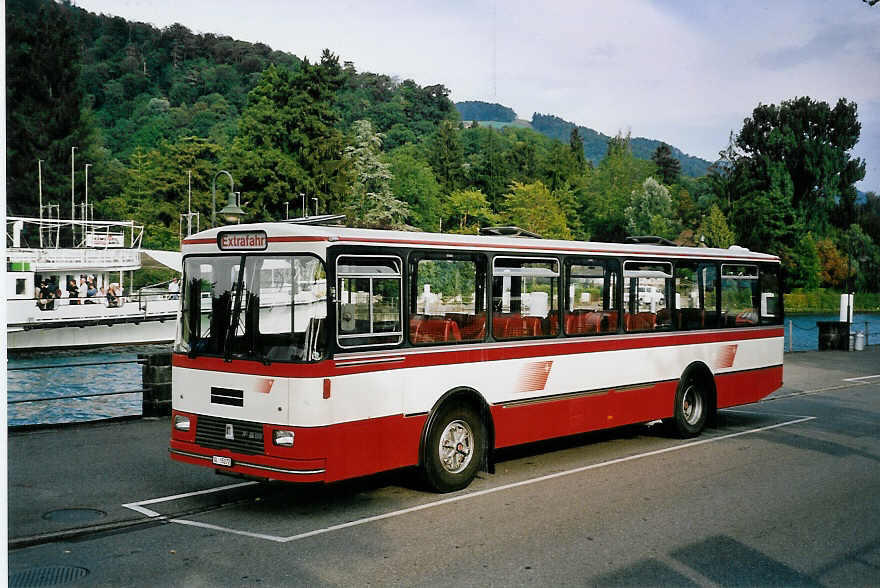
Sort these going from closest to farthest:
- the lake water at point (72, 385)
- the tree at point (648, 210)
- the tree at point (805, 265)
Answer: the lake water at point (72, 385)
the tree at point (805, 265)
the tree at point (648, 210)

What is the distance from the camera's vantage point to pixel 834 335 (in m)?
33.5

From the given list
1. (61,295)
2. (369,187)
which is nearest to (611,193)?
(369,187)

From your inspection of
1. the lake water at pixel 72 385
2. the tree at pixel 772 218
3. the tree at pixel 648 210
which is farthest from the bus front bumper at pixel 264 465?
the tree at pixel 648 210

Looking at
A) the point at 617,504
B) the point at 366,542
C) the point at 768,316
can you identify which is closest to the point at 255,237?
the point at 366,542

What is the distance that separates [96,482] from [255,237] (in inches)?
147

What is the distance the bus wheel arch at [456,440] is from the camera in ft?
32.8

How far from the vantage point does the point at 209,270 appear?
9.70m

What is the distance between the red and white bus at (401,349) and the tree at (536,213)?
7493 cm

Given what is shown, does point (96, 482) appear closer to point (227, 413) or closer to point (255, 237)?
point (227, 413)

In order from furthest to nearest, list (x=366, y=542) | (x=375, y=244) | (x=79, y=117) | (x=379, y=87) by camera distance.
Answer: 1. (x=379, y=87)
2. (x=79, y=117)
3. (x=375, y=244)
4. (x=366, y=542)

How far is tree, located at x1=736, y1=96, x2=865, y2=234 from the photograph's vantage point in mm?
95250

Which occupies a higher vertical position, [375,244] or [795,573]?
[375,244]

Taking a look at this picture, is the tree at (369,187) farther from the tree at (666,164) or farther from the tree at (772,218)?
the tree at (666,164)

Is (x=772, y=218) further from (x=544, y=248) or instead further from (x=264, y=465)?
(x=264, y=465)
